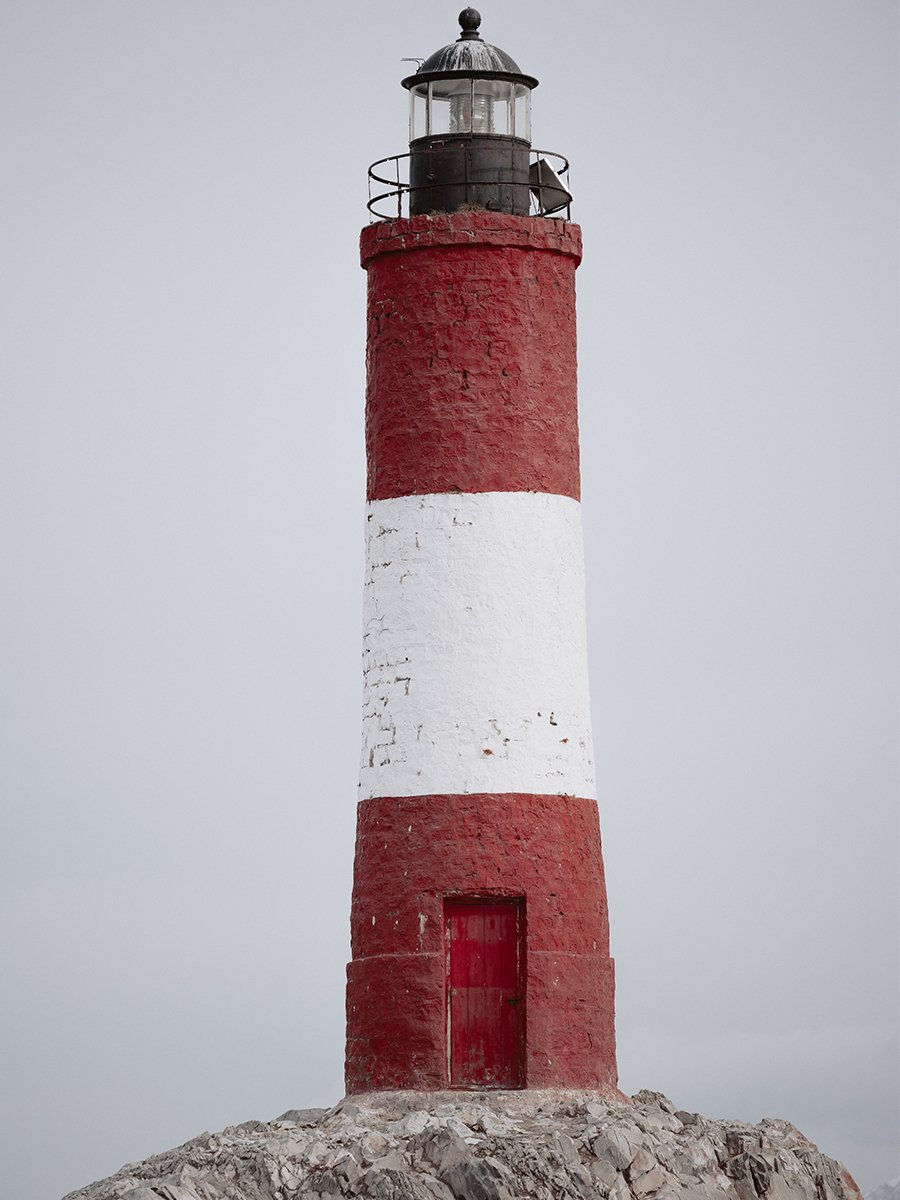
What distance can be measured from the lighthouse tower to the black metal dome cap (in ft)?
0.16

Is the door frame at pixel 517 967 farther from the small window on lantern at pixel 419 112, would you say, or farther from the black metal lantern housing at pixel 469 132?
the small window on lantern at pixel 419 112

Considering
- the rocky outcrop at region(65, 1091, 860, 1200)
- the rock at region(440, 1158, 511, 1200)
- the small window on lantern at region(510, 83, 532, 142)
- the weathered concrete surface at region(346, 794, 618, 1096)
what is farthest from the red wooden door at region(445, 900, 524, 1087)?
the small window on lantern at region(510, 83, 532, 142)

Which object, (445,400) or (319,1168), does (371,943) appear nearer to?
(319,1168)

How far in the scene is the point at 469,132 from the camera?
22.6 m

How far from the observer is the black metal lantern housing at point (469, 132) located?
74.0ft

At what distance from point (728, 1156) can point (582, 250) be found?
26.1 ft

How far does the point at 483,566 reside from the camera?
71.7ft

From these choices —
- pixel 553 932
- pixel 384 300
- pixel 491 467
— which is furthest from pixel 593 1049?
pixel 384 300

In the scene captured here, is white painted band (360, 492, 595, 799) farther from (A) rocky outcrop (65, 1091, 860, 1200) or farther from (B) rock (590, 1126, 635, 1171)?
(B) rock (590, 1126, 635, 1171)

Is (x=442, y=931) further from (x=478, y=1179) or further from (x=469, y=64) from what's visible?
(x=469, y=64)

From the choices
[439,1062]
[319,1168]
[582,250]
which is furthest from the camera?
[582,250]

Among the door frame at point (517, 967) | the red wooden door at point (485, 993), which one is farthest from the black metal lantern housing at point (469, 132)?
the red wooden door at point (485, 993)

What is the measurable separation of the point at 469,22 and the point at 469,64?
1.93ft

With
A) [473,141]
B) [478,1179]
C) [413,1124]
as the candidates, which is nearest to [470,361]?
[473,141]
